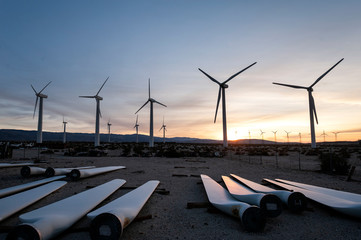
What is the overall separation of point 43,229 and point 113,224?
4.20 ft

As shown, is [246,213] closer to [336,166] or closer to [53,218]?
[53,218]

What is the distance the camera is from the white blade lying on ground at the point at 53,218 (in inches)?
137

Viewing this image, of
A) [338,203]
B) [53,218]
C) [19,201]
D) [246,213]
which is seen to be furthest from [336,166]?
[19,201]

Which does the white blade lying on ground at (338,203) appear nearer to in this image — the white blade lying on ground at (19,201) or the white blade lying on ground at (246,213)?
the white blade lying on ground at (246,213)

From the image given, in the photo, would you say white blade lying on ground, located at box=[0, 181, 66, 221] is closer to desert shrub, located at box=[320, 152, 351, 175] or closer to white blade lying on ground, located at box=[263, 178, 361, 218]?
white blade lying on ground, located at box=[263, 178, 361, 218]

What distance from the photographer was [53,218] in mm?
4348

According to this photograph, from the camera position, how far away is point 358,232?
471 cm

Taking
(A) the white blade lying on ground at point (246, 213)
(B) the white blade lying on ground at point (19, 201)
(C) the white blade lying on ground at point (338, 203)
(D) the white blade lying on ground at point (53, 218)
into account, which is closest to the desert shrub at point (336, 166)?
(C) the white blade lying on ground at point (338, 203)

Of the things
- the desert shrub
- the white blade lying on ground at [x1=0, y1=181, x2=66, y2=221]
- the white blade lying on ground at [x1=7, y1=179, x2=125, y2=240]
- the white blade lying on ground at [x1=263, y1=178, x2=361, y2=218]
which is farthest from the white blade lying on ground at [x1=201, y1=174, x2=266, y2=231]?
the desert shrub

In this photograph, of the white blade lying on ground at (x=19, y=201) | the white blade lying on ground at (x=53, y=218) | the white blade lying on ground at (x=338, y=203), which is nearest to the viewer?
the white blade lying on ground at (x=53, y=218)

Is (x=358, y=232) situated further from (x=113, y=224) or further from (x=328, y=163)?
(x=328, y=163)

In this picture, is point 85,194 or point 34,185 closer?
point 85,194

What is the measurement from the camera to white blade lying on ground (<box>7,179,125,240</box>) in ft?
11.5

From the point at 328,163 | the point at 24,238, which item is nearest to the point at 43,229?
the point at 24,238
